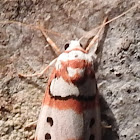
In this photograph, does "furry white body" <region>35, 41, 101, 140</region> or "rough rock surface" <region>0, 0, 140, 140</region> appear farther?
"rough rock surface" <region>0, 0, 140, 140</region>

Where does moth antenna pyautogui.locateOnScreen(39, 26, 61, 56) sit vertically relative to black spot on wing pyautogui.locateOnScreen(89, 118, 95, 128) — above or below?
above

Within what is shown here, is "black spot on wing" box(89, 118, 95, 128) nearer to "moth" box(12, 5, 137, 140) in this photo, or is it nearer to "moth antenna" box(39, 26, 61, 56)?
"moth" box(12, 5, 137, 140)

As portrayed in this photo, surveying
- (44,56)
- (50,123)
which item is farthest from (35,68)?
(50,123)

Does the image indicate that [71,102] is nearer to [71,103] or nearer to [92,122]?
[71,103]

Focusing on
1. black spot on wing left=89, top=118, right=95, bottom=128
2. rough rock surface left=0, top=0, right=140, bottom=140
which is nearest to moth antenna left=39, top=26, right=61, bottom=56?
rough rock surface left=0, top=0, right=140, bottom=140

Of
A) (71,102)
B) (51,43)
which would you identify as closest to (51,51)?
(51,43)

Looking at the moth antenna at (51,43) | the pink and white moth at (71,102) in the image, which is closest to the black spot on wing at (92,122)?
the pink and white moth at (71,102)

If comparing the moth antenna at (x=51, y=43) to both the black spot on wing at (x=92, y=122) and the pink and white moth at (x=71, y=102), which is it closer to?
the pink and white moth at (x=71, y=102)
